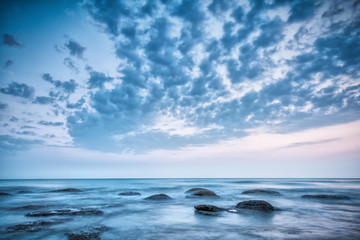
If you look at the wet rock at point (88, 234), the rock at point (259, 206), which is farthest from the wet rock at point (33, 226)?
the rock at point (259, 206)

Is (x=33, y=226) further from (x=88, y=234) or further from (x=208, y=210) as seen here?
(x=208, y=210)

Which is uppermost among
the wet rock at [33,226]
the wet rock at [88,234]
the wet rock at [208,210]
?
the wet rock at [88,234]

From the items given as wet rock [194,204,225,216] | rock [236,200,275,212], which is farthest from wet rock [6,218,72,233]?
rock [236,200,275,212]

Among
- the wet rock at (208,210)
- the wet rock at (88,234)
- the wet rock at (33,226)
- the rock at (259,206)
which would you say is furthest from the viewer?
the rock at (259,206)

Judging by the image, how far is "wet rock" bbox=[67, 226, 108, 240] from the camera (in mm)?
7441

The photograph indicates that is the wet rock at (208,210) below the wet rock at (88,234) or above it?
below

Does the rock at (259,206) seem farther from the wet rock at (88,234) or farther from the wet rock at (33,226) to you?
the wet rock at (33,226)

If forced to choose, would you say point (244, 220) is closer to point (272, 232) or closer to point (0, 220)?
point (272, 232)

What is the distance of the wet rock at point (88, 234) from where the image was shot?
7441 millimetres

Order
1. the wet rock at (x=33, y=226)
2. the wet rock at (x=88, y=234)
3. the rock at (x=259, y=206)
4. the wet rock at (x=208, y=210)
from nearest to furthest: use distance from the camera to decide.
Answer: the wet rock at (x=88, y=234), the wet rock at (x=33, y=226), the wet rock at (x=208, y=210), the rock at (x=259, y=206)

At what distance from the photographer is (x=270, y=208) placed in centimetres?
1340

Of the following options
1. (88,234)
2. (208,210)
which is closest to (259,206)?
(208,210)

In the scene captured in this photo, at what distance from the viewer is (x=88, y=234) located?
790cm

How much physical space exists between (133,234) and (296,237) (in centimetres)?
694
